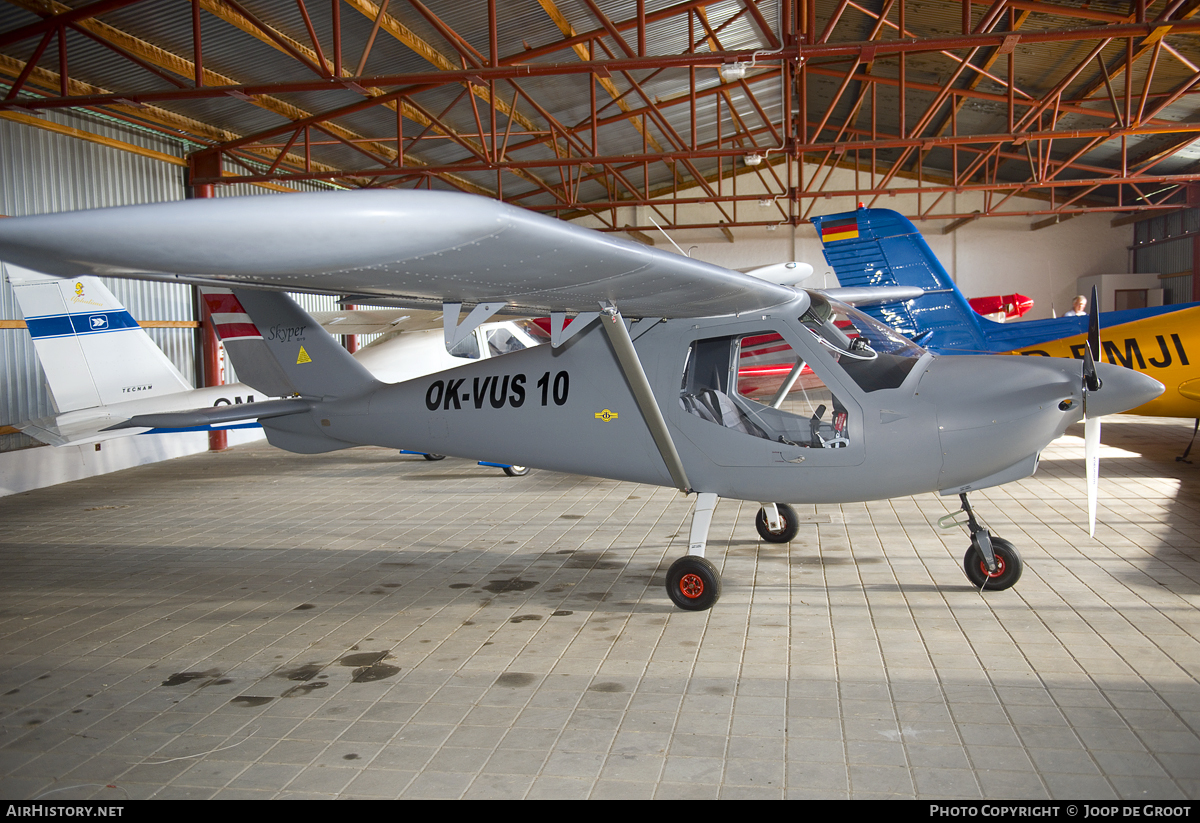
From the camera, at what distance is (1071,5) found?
1293cm

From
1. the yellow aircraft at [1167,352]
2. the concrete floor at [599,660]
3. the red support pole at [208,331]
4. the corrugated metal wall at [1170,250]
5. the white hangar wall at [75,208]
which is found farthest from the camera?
the corrugated metal wall at [1170,250]

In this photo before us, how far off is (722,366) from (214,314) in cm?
477

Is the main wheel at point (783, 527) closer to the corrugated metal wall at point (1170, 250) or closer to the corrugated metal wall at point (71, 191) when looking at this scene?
the corrugated metal wall at point (71, 191)

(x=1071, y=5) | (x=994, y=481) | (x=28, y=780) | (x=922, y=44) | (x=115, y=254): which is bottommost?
(x=28, y=780)

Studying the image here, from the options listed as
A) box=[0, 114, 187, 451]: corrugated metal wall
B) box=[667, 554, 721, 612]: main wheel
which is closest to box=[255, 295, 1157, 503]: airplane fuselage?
box=[667, 554, 721, 612]: main wheel

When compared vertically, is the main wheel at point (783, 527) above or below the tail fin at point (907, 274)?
below

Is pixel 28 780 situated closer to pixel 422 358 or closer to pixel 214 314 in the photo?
pixel 214 314

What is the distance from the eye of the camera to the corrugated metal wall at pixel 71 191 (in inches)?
450

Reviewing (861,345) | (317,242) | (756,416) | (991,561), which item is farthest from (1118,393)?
(317,242)

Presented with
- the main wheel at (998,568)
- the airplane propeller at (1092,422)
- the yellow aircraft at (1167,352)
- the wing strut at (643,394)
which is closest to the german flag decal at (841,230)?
the yellow aircraft at (1167,352)

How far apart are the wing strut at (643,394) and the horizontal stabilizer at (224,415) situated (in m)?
3.11
